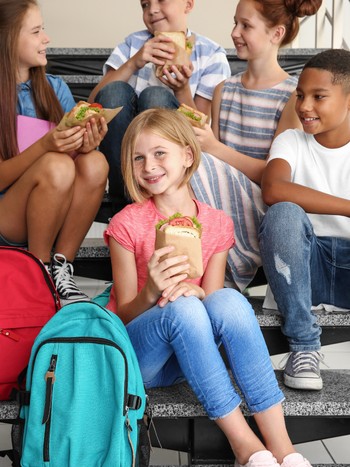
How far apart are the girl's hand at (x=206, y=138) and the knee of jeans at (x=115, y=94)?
44 cm

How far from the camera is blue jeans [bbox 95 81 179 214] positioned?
2740 millimetres

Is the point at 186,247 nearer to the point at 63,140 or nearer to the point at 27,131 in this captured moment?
the point at 63,140

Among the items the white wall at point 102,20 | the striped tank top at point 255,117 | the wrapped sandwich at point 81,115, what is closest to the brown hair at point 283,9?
the striped tank top at point 255,117

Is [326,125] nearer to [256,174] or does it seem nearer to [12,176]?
[256,174]

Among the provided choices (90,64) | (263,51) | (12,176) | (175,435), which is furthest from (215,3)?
(175,435)

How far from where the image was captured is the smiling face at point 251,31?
2686 millimetres

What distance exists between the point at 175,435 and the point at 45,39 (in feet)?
5.01

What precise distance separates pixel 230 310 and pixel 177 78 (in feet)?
3.85

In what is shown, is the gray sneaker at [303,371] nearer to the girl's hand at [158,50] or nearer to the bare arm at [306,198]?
the bare arm at [306,198]

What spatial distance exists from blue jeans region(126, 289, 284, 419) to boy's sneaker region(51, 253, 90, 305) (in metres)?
0.45

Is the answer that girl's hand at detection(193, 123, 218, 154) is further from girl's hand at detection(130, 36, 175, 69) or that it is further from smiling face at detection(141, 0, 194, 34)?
smiling face at detection(141, 0, 194, 34)

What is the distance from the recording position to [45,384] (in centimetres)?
181

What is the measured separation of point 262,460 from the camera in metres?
1.81

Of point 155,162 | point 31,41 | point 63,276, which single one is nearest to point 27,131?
point 31,41
